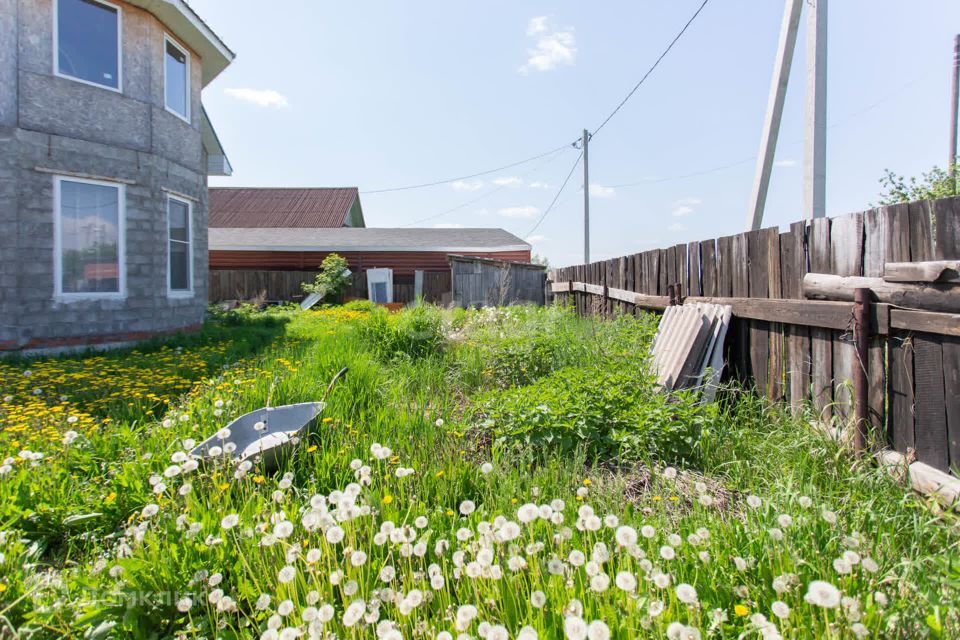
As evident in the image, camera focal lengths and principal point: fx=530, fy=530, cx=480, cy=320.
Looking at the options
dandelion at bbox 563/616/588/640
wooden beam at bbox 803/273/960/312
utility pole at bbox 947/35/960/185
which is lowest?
dandelion at bbox 563/616/588/640

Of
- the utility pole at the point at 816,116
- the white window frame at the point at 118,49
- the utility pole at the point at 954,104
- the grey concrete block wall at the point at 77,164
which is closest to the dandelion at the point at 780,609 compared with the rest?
the utility pole at the point at 816,116

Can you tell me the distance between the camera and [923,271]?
2.54 metres

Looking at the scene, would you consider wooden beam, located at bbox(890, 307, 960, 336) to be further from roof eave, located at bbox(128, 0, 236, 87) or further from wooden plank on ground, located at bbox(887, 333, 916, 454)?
roof eave, located at bbox(128, 0, 236, 87)

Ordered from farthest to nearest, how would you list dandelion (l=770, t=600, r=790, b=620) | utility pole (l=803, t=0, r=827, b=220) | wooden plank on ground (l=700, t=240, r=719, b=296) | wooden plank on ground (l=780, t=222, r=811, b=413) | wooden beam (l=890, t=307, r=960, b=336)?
1. utility pole (l=803, t=0, r=827, b=220)
2. wooden plank on ground (l=700, t=240, r=719, b=296)
3. wooden plank on ground (l=780, t=222, r=811, b=413)
4. wooden beam (l=890, t=307, r=960, b=336)
5. dandelion (l=770, t=600, r=790, b=620)

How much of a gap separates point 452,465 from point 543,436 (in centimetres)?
78

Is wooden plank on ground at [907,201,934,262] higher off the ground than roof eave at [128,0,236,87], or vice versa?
roof eave at [128,0,236,87]

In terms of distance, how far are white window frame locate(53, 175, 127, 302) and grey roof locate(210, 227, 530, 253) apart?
1206 cm

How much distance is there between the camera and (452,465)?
2820mm

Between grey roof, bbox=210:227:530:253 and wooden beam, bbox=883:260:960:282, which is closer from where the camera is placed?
wooden beam, bbox=883:260:960:282

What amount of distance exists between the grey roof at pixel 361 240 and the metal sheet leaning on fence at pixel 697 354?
1680 cm

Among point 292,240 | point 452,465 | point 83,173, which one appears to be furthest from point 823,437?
point 292,240

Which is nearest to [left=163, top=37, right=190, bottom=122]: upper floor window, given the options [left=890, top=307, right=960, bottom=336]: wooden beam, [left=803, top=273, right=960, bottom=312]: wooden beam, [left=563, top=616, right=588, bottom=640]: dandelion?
[left=803, top=273, right=960, bottom=312]: wooden beam

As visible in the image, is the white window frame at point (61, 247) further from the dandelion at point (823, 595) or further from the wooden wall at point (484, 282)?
the dandelion at point (823, 595)

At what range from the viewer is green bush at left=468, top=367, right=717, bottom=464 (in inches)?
131
